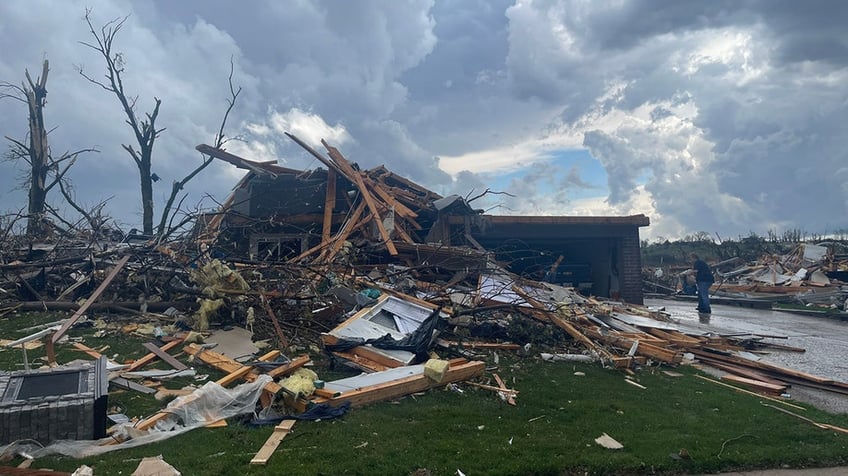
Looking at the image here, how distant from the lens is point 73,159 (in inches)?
768

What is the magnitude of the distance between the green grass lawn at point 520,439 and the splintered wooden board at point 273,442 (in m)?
0.05

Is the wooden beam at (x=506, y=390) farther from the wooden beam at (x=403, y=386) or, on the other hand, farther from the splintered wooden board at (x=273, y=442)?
the splintered wooden board at (x=273, y=442)

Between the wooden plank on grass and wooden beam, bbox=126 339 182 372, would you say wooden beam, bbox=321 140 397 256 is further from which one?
the wooden plank on grass

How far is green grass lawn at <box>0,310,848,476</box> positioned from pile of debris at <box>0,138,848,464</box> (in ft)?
0.77

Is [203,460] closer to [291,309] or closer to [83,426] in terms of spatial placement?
[83,426]

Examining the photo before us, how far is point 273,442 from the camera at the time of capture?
13.9ft

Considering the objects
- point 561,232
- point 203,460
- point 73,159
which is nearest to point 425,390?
point 203,460

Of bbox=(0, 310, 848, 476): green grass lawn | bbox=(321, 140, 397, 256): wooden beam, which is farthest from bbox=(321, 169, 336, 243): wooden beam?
bbox=(0, 310, 848, 476): green grass lawn

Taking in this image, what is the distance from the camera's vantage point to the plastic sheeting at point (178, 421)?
387 centimetres

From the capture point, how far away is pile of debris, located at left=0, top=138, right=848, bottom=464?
529 cm

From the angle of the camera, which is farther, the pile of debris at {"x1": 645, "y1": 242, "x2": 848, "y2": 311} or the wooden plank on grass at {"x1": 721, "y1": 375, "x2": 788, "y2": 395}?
the pile of debris at {"x1": 645, "y1": 242, "x2": 848, "y2": 311}

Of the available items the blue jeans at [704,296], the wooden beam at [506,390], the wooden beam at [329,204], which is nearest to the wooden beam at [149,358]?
the wooden beam at [506,390]

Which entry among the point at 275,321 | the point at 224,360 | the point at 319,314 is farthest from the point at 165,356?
the point at 319,314

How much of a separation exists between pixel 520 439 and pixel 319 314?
4441mm
